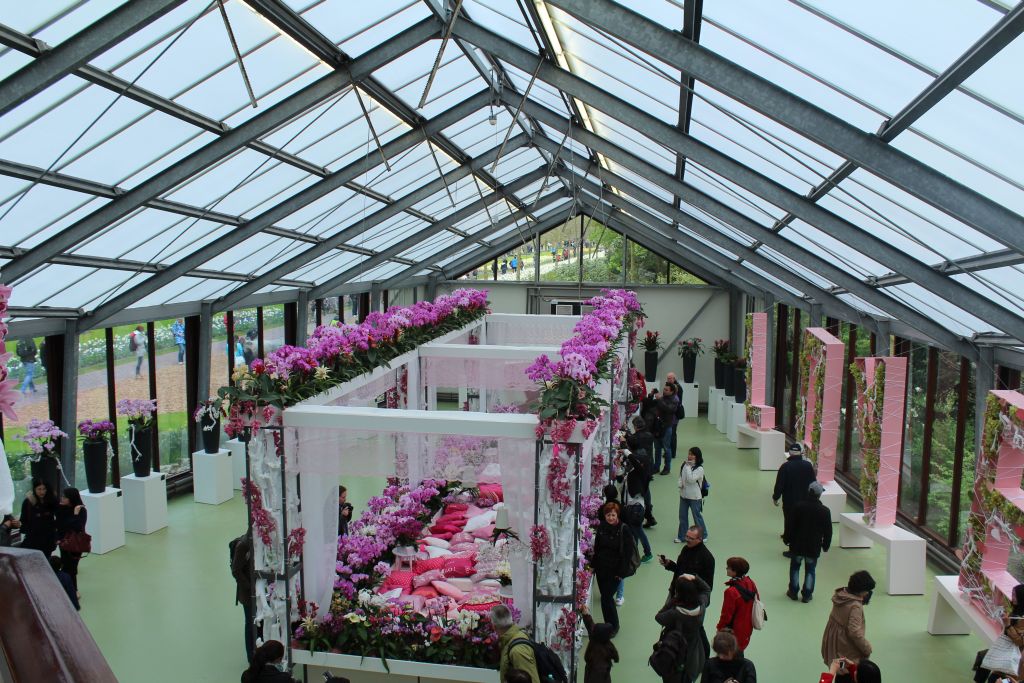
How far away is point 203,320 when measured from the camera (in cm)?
1152

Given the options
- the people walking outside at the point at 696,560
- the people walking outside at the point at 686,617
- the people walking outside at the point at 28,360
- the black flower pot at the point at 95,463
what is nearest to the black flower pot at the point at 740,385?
the people walking outside at the point at 696,560

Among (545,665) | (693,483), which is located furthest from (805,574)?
(545,665)

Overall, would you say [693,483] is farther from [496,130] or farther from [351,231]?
[351,231]

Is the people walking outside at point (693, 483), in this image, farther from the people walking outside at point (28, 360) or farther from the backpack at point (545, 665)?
the people walking outside at point (28, 360)

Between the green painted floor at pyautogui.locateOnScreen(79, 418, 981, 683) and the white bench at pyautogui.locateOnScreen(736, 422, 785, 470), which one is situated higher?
the white bench at pyautogui.locateOnScreen(736, 422, 785, 470)

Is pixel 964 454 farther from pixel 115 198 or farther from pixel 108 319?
pixel 108 319

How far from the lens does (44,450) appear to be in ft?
26.8

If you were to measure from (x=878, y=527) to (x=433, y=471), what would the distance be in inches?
200

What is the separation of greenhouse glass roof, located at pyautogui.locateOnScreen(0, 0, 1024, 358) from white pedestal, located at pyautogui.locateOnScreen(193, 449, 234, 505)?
2.26 m

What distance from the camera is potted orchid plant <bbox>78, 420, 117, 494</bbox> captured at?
8383mm

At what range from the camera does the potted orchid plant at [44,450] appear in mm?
7785

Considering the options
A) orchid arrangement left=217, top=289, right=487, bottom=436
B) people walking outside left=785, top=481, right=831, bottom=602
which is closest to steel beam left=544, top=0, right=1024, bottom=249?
orchid arrangement left=217, top=289, right=487, bottom=436

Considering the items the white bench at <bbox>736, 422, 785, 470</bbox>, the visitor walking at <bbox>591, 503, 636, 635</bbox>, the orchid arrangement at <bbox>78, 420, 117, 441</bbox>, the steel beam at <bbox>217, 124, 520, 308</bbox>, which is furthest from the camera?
the white bench at <bbox>736, 422, 785, 470</bbox>

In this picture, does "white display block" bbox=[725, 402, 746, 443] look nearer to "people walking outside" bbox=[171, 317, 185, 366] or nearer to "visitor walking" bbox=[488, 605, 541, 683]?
"people walking outside" bbox=[171, 317, 185, 366]
